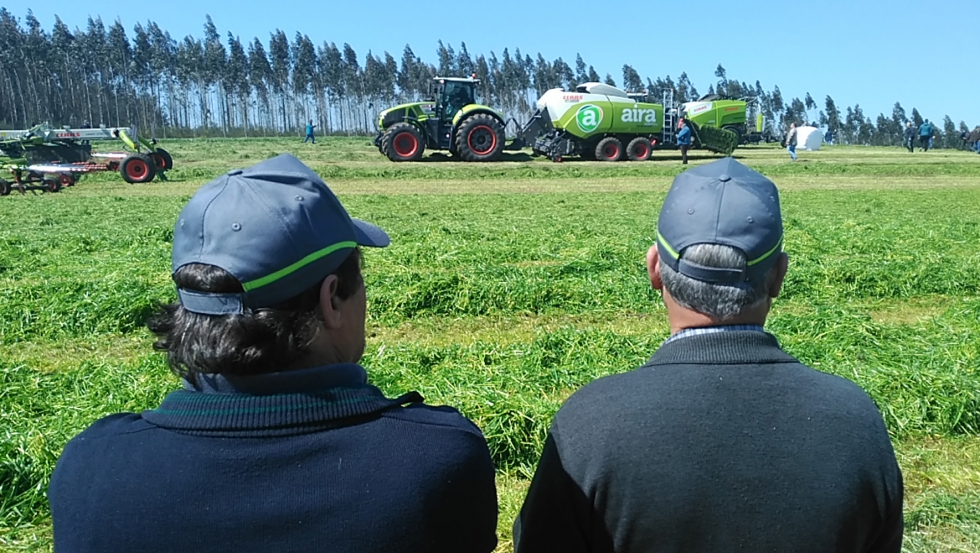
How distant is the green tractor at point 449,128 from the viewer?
94.1 ft

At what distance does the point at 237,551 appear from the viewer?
140cm

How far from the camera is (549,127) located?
3244 cm

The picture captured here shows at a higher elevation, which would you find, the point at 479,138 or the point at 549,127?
the point at 549,127

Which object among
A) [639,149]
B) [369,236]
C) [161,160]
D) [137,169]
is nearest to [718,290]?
[369,236]

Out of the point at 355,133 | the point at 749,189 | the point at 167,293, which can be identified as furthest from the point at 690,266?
the point at 355,133

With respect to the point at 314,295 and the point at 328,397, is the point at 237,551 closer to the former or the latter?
the point at 328,397

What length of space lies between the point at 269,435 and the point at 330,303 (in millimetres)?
318

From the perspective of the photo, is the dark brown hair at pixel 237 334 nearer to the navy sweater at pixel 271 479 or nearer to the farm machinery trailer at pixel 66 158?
the navy sweater at pixel 271 479

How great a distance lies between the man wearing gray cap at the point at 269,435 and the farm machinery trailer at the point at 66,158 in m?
22.0

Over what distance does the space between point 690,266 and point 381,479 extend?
89 centimetres

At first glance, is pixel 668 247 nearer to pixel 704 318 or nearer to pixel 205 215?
pixel 704 318

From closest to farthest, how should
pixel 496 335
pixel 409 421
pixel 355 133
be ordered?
pixel 409 421, pixel 496 335, pixel 355 133

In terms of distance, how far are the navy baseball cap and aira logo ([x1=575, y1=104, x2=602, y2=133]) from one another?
30.2 metres

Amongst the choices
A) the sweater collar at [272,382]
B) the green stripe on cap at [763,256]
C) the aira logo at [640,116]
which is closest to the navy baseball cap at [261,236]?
the sweater collar at [272,382]
